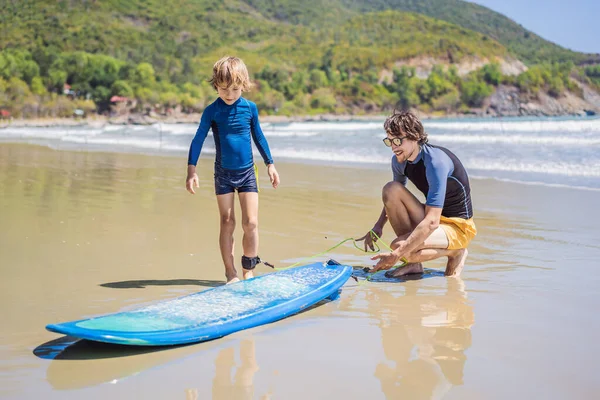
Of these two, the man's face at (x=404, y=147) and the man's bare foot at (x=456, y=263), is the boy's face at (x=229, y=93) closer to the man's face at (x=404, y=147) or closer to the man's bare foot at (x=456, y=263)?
the man's face at (x=404, y=147)

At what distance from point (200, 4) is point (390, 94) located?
60.0 m

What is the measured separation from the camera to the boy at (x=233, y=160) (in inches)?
168

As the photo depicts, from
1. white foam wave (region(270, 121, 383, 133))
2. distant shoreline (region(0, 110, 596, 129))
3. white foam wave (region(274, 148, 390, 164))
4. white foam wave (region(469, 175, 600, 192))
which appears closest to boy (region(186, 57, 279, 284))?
white foam wave (region(469, 175, 600, 192))

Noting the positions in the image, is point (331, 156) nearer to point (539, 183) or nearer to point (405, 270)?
point (539, 183)

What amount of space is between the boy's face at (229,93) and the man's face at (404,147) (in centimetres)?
102

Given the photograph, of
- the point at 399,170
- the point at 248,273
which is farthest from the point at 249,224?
the point at 399,170

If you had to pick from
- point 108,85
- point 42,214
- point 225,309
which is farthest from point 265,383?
point 108,85

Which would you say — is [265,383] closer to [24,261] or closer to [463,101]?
[24,261]

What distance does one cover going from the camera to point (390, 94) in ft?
473

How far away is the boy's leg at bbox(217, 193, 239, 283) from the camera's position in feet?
14.3

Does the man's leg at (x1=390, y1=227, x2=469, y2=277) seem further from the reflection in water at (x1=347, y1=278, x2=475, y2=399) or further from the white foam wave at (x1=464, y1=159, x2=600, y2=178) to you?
the white foam wave at (x1=464, y1=159, x2=600, y2=178)

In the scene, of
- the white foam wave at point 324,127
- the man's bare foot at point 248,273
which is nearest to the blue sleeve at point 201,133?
the man's bare foot at point 248,273

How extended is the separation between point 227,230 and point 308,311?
0.99 meters

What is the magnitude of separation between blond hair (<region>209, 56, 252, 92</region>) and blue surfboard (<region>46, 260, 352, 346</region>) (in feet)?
4.09
